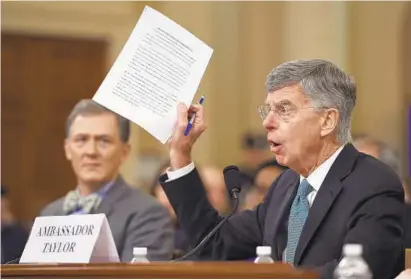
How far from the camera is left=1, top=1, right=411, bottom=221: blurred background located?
11.2 meters

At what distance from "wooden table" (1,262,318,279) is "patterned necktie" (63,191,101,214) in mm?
2076

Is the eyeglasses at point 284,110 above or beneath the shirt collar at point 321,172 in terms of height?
above

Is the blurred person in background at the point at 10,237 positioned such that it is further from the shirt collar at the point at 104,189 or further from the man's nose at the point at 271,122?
the man's nose at the point at 271,122

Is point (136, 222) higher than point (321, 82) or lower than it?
lower

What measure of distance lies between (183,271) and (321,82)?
1090 mm

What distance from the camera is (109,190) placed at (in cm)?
521

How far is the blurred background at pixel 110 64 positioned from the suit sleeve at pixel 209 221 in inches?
265

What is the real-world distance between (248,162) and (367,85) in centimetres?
205

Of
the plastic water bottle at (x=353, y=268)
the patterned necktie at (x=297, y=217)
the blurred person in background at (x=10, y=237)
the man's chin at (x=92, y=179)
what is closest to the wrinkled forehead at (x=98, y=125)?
the man's chin at (x=92, y=179)

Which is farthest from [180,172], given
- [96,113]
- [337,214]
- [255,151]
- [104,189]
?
[255,151]

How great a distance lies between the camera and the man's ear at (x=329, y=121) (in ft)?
12.0

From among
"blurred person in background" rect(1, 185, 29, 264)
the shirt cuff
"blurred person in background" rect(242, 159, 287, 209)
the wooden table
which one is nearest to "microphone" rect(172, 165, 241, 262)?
the shirt cuff

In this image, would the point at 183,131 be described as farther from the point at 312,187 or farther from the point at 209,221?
the point at 312,187

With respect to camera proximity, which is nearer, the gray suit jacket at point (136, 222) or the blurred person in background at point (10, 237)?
the gray suit jacket at point (136, 222)
